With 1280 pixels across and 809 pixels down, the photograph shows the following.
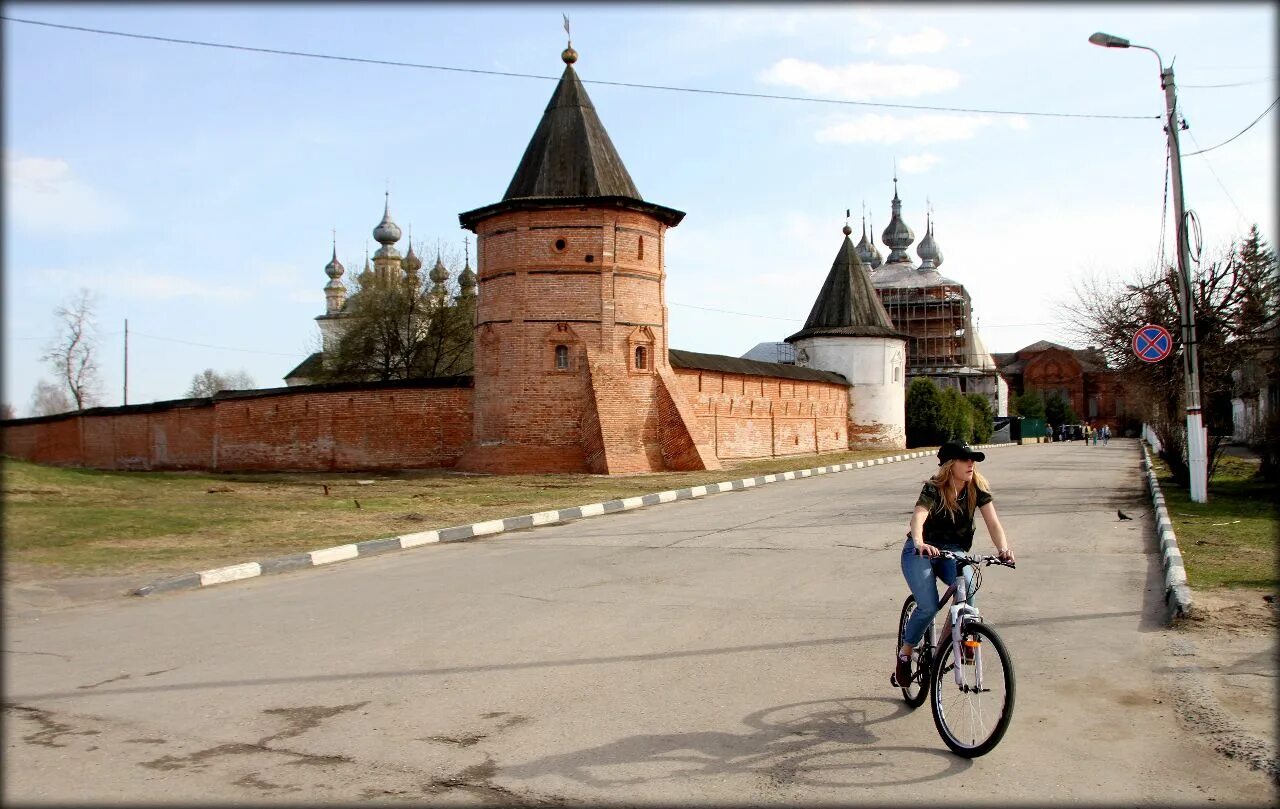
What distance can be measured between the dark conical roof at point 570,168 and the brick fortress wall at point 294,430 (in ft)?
17.2

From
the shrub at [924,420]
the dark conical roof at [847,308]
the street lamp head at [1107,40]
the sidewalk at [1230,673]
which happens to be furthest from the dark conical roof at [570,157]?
the shrub at [924,420]

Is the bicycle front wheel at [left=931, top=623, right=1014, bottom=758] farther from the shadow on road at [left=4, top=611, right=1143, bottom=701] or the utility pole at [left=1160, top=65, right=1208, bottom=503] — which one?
the utility pole at [left=1160, top=65, right=1208, bottom=503]

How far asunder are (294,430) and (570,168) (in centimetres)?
1141

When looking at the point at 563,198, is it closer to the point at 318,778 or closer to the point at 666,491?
the point at 666,491

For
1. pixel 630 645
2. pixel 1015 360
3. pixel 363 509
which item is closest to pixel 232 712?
pixel 630 645

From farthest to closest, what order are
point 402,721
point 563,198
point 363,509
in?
point 563,198 < point 363,509 < point 402,721

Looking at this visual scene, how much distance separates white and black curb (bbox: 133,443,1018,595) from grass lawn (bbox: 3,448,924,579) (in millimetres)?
462

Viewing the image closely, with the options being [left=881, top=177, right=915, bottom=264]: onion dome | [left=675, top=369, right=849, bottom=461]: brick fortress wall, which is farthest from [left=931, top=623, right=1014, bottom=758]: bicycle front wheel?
[left=881, top=177, right=915, bottom=264]: onion dome

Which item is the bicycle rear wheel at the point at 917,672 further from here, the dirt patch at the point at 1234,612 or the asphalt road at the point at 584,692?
the dirt patch at the point at 1234,612

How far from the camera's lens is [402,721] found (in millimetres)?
4750

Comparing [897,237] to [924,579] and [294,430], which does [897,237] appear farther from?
[924,579]

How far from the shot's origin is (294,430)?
29.4 m

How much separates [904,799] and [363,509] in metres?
13.3

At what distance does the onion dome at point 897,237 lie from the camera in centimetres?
8038
